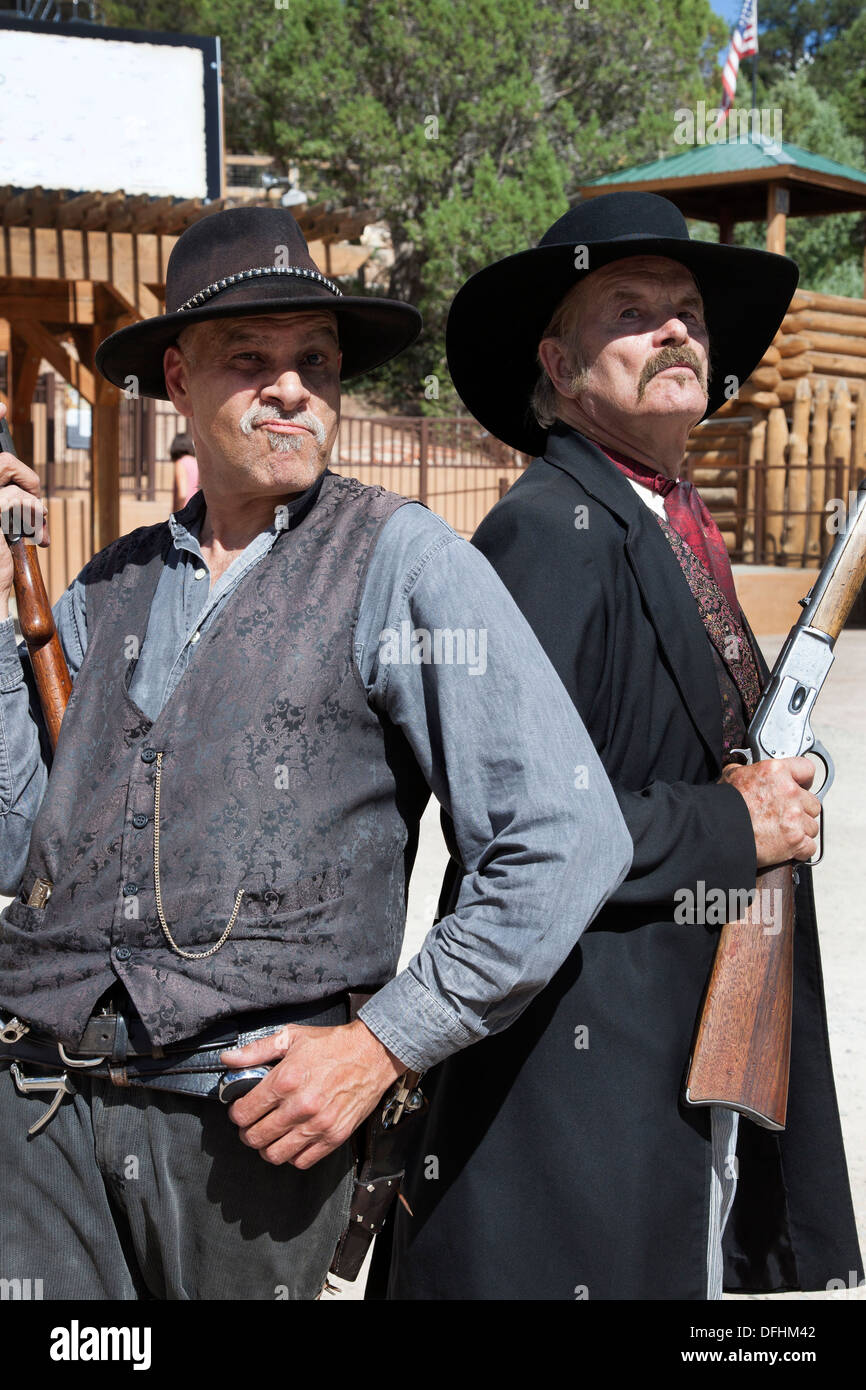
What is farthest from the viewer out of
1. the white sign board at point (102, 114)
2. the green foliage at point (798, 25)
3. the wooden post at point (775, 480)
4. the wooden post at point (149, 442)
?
the green foliage at point (798, 25)

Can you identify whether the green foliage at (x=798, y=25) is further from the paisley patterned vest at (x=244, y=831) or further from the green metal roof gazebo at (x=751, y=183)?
the paisley patterned vest at (x=244, y=831)

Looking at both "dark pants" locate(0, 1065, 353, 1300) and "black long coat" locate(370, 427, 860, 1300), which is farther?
"black long coat" locate(370, 427, 860, 1300)

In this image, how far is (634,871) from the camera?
2117 millimetres

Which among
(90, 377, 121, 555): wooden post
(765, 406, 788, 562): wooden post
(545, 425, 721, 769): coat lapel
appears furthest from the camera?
(765, 406, 788, 562): wooden post

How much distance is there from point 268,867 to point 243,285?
853 mm

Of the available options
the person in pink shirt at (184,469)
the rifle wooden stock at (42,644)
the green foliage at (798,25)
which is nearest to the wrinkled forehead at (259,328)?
the rifle wooden stock at (42,644)

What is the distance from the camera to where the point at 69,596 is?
2225mm

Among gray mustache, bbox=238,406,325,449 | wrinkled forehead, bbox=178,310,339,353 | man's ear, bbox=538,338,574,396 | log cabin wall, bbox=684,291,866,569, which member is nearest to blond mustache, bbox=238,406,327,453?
gray mustache, bbox=238,406,325,449

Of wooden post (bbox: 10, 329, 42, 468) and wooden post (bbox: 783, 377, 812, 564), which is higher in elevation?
wooden post (bbox: 10, 329, 42, 468)

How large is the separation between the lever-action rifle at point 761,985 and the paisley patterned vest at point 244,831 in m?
0.56

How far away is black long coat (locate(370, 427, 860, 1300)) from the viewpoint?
6.97 ft

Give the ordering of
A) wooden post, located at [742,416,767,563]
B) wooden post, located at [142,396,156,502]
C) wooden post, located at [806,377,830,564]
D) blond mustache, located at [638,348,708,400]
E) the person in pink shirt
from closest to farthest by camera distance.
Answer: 1. blond mustache, located at [638,348,708,400]
2. the person in pink shirt
3. wooden post, located at [806,377,830,564]
4. wooden post, located at [742,416,767,563]
5. wooden post, located at [142,396,156,502]

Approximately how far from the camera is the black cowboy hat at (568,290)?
2447 millimetres

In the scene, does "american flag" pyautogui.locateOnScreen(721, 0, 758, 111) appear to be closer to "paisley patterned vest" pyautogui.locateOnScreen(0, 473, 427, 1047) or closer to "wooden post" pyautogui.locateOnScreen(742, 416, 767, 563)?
"wooden post" pyautogui.locateOnScreen(742, 416, 767, 563)
